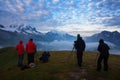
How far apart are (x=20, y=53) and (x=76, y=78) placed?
11387mm

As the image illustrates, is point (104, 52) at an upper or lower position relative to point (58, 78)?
upper

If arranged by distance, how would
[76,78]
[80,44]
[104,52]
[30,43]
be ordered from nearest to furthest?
1. [76,78]
2. [104,52]
3. [80,44]
4. [30,43]

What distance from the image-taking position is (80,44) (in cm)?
2942

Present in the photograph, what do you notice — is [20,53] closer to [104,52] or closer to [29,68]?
[29,68]

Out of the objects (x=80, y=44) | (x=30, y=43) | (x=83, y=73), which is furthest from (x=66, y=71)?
(x=30, y=43)

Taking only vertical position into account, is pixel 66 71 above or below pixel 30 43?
below

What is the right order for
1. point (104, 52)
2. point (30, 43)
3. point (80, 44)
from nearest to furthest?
point (104, 52), point (80, 44), point (30, 43)

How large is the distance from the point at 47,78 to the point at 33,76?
208 centimetres

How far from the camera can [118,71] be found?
30312 mm

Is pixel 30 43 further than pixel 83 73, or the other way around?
pixel 30 43

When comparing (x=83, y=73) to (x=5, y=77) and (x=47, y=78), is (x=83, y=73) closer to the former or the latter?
(x=47, y=78)

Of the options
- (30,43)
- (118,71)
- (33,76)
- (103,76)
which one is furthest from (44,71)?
(118,71)

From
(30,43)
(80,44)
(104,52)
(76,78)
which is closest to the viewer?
(76,78)

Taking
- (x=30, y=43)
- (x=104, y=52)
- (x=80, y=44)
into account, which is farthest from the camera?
(x=30, y=43)
